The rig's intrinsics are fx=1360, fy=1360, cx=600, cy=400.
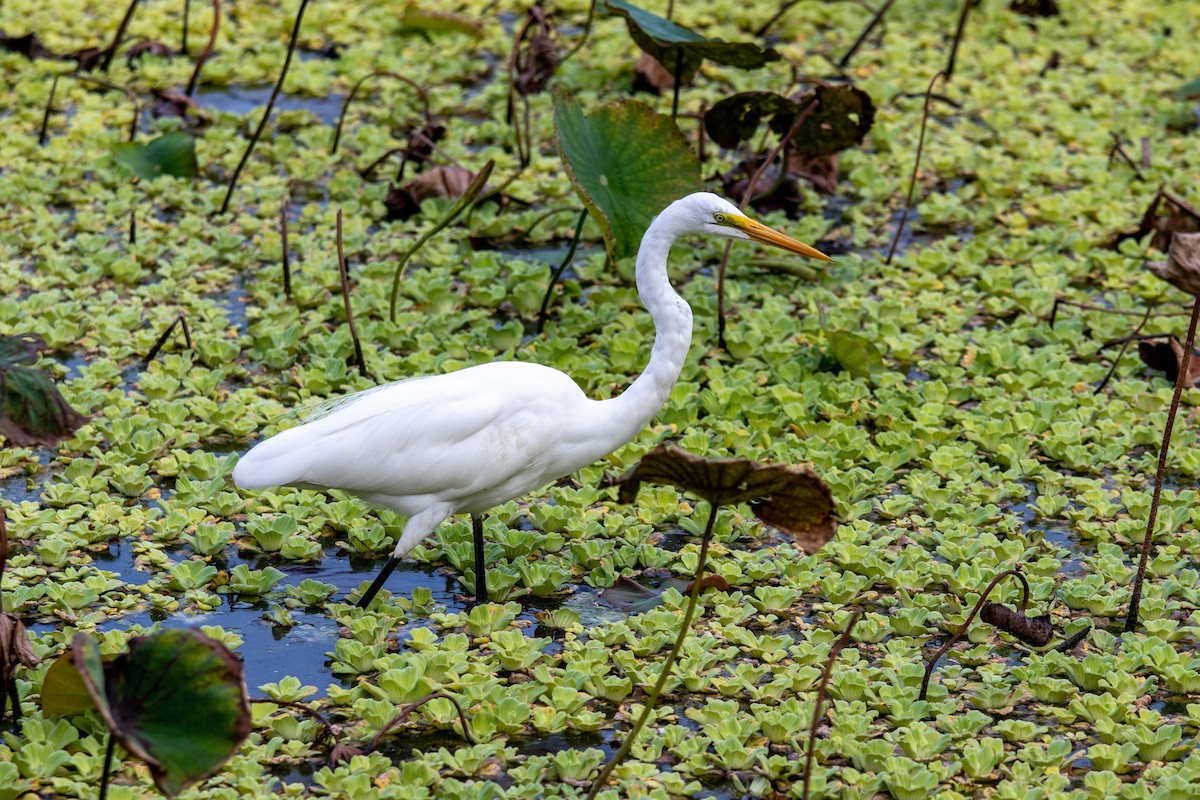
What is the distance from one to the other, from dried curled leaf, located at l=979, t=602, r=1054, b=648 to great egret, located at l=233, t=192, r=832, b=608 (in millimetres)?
976

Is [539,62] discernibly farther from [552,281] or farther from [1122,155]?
[1122,155]

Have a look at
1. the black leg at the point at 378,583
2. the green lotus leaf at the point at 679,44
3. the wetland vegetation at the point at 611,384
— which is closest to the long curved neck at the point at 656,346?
the wetland vegetation at the point at 611,384

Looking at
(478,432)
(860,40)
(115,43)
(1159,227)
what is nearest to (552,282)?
(478,432)

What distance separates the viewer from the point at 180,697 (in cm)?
228

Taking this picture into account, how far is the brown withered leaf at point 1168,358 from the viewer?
4508 millimetres

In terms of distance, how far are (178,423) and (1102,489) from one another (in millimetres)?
2769

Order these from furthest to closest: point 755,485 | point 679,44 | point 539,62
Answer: point 539,62 < point 679,44 < point 755,485

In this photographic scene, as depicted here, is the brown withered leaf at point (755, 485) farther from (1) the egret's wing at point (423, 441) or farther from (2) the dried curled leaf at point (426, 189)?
(2) the dried curled leaf at point (426, 189)

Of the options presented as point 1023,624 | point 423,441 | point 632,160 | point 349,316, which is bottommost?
point 1023,624

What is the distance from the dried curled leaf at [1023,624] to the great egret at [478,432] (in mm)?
976

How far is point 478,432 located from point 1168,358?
8.35 feet

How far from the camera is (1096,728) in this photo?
2.96 metres

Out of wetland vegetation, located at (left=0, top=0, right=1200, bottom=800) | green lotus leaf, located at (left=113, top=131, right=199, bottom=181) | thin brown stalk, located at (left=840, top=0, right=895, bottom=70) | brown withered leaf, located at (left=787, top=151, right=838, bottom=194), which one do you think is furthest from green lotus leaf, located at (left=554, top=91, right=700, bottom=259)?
thin brown stalk, located at (left=840, top=0, right=895, bottom=70)

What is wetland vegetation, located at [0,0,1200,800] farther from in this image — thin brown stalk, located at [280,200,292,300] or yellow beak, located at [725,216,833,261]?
yellow beak, located at [725,216,833,261]
